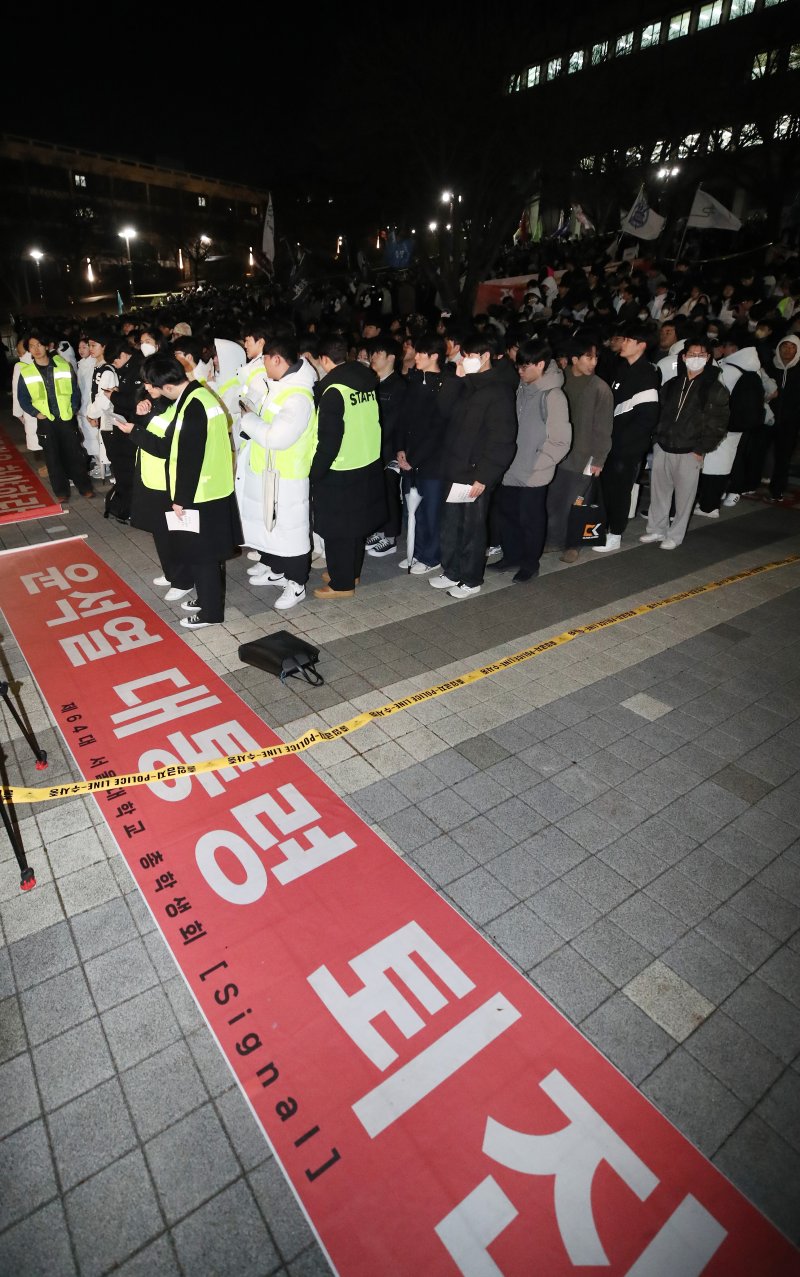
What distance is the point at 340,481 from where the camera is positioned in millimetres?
5641

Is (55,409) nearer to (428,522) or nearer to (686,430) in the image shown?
(428,522)

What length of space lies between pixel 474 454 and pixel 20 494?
267 inches

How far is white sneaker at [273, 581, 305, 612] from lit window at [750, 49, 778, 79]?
87.2 ft

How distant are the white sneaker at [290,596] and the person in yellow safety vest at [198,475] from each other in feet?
1.88

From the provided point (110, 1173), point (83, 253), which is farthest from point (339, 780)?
point (83, 253)

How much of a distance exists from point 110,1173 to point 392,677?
318 cm

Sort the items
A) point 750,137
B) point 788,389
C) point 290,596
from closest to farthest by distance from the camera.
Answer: point 290,596 < point 788,389 < point 750,137

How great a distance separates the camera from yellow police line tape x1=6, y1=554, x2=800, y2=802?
375 centimetres

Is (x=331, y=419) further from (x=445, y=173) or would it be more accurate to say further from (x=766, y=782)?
(x=445, y=173)

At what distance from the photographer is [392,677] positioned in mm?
4848

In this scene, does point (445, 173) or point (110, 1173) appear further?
point (445, 173)

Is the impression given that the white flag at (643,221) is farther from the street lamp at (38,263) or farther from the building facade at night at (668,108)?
the street lamp at (38,263)

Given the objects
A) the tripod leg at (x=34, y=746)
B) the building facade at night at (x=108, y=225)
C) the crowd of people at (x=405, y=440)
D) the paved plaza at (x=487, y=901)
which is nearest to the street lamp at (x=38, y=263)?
the building facade at night at (x=108, y=225)

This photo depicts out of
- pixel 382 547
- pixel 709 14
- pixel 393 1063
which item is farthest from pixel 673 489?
pixel 709 14
